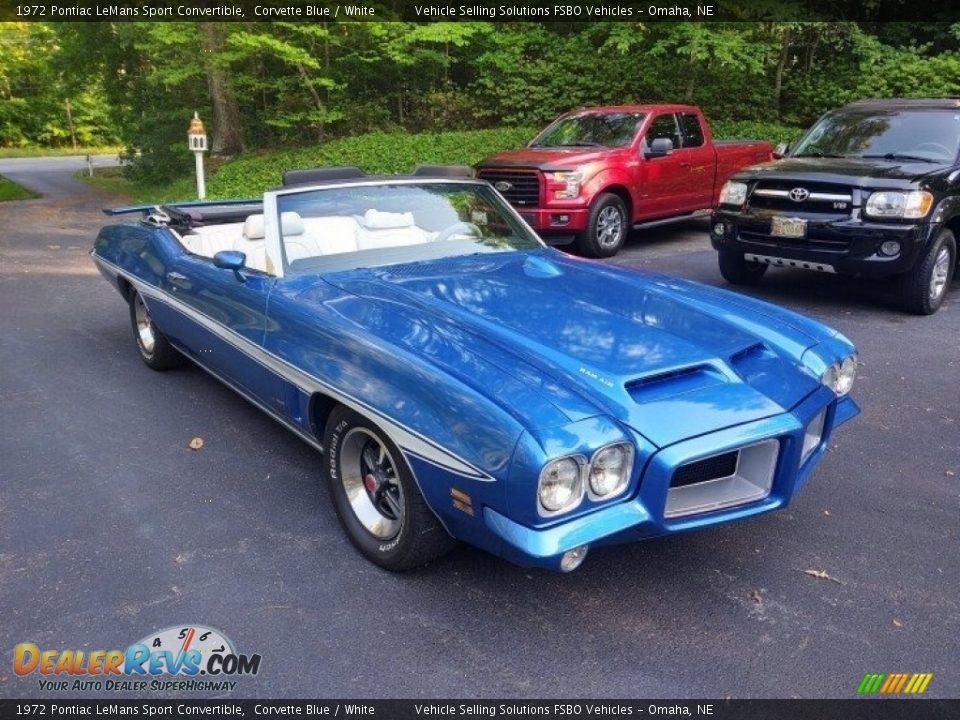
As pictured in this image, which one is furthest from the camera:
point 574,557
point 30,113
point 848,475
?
point 30,113

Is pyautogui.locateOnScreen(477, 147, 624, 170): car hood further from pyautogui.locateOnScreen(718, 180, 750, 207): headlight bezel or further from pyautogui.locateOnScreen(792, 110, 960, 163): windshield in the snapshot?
pyautogui.locateOnScreen(792, 110, 960, 163): windshield

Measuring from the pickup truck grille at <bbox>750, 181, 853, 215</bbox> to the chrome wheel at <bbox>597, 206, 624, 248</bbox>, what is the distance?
100 inches

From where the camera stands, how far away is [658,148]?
984cm

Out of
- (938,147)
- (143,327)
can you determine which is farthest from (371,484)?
Answer: (938,147)

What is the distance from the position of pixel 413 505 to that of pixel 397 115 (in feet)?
57.5

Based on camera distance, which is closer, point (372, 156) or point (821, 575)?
point (821, 575)

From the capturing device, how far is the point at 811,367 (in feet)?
10.5

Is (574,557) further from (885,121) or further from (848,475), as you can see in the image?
(885,121)

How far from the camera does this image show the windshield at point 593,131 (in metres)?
10.1

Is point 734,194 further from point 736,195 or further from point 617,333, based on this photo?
point 617,333

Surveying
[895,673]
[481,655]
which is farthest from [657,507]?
[895,673]

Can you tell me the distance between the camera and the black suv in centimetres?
659

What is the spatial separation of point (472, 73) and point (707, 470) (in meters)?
18.3
